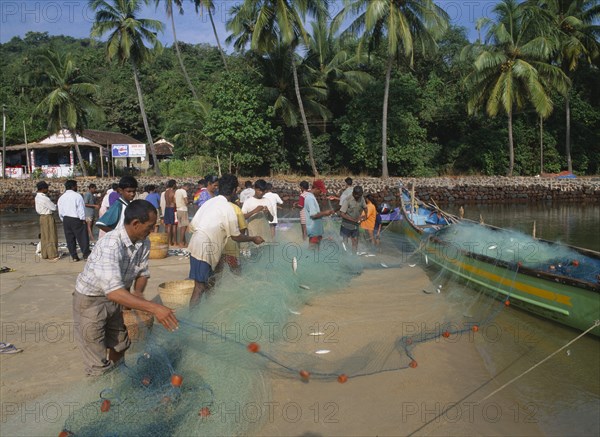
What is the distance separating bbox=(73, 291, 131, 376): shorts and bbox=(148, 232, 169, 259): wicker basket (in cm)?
644

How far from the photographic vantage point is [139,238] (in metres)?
3.68

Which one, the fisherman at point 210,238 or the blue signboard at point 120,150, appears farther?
the blue signboard at point 120,150

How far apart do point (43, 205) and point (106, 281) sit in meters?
6.97

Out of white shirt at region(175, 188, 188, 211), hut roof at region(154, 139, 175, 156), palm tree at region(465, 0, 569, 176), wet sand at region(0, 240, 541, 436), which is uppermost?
palm tree at region(465, 0, 569, 176)

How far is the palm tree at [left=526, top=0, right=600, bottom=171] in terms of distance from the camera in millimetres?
28281

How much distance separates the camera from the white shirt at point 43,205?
30.8 ft

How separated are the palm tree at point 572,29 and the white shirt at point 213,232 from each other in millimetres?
28073

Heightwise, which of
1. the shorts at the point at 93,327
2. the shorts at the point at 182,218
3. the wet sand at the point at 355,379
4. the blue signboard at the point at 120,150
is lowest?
the wet sand at the point at 355,379

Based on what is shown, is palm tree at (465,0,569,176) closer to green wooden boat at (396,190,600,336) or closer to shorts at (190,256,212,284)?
green wooden boat at (396,190,600,336)

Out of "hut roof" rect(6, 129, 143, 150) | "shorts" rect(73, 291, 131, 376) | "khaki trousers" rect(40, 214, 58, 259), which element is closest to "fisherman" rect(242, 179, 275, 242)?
"khaki trousers" rect(40, 214, 58, 259)

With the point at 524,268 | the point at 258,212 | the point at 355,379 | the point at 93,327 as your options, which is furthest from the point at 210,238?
the point at 524,268

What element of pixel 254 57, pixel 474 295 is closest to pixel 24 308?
pixel 474 295

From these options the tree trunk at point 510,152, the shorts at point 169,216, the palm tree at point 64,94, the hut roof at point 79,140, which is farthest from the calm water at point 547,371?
the hut roof at point 79,140

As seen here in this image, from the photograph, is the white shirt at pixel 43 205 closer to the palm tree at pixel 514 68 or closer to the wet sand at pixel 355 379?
the wet sand at pixel 355 379
